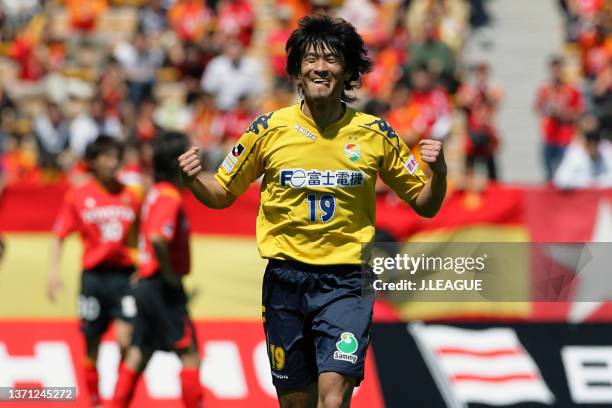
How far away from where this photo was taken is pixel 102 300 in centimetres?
1088

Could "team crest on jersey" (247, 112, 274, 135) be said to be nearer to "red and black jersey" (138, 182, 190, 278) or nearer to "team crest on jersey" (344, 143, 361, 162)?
"team crest on jersey" (344, 143, 361, 162)

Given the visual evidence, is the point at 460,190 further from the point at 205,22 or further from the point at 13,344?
the point at 205,22

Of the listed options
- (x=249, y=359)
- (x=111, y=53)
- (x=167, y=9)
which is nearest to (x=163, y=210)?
(x=249, y=359)

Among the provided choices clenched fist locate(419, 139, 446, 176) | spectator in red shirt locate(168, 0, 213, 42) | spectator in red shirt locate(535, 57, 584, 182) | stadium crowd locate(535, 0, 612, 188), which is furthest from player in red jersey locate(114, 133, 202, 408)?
spectator in red shirt locate(168, 0, 213, 42)

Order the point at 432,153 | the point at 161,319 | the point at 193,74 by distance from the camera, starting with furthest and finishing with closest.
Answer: the point at 193,74 < the point at 161,319 < the point at 432,153

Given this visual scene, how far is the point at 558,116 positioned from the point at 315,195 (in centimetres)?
1113

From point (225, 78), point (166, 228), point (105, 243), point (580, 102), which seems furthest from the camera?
point (225, 78)

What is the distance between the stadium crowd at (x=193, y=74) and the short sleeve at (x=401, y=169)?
27.6 ft

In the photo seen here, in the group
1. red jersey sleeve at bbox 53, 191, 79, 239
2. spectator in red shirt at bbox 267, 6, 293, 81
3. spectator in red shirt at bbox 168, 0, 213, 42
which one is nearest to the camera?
red jersey sleeve at bbox 53, 191, 79, 239

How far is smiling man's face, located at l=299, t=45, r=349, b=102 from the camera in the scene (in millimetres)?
6980

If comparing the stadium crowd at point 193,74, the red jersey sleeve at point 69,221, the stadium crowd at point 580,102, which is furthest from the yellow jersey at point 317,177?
the stadium crowd at point 193,74

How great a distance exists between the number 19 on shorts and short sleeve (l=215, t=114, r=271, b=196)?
1.27 feet

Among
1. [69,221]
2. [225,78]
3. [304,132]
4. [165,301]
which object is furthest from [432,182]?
[225,78]

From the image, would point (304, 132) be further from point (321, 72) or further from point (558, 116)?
point (558, 116)
